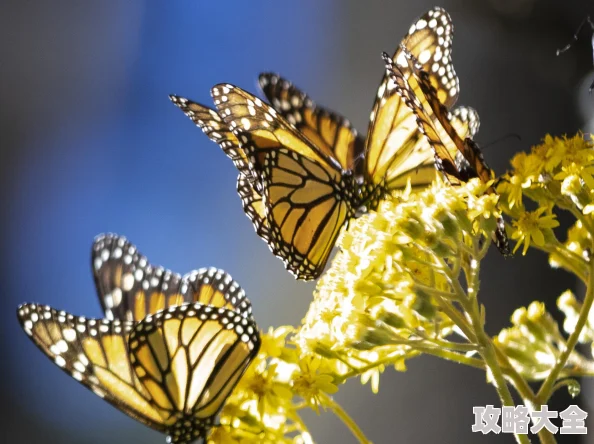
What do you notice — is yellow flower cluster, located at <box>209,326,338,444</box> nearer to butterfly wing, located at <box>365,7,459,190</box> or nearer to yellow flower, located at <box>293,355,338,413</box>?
yellow flower, located at <box>293,355,338,413</box>

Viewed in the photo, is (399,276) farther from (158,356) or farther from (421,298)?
(158,356)

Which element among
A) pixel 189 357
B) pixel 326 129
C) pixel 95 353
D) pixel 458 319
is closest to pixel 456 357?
pixel 458 319

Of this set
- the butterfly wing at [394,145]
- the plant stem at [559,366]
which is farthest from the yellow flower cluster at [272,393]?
the butterfly wing at [394,145]

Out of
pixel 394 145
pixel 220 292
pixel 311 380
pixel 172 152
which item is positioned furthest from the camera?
pixel 172 152

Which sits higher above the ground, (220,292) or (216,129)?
(216,129)

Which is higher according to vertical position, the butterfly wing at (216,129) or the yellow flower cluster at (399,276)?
the butterfly wing at (216,129)

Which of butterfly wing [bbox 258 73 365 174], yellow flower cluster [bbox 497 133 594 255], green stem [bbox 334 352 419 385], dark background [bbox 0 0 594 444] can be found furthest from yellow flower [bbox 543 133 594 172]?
dark background [bbox 0 0 594 444]

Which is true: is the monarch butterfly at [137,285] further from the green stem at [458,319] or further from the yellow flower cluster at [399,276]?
the green stem at [458,319]
